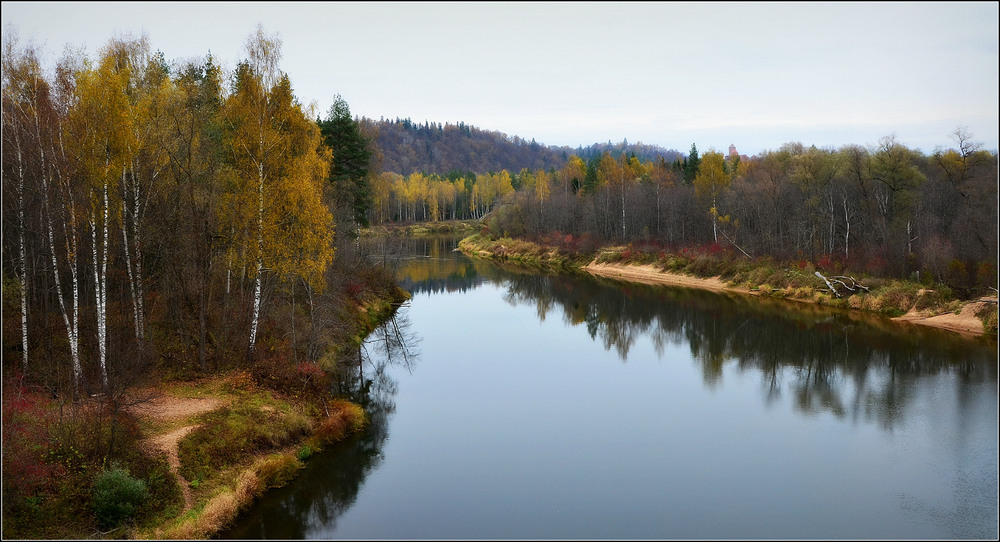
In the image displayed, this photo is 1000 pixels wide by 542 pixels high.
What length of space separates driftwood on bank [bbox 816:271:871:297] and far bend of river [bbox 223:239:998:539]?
15.1 feet

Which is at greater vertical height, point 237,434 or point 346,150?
point 346,150

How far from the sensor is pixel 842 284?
3675 centimetres

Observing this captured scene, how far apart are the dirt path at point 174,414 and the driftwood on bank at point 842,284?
109 feet

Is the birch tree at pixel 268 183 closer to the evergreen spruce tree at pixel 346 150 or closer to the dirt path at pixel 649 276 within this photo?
the evergreen spruce tree at pixel 346 150

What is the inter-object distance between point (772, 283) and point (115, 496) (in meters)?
38.5

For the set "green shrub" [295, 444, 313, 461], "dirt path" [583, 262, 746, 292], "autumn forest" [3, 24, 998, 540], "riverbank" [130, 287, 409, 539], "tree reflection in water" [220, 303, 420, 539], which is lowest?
"tree reflection in water" [220, 303, 420, 539]

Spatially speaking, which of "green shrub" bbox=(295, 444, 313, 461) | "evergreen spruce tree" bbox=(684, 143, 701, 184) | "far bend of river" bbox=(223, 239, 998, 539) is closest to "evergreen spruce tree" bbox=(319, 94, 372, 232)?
"far bend of river" bbox=(223, 239, 998, 539)

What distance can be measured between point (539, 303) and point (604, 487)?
2662cm

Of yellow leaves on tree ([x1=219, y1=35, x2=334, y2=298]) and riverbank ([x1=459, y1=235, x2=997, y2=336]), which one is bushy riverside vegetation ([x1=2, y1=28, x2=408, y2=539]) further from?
riverbank ([x1=459, y1=235, x2=997, y2=336])

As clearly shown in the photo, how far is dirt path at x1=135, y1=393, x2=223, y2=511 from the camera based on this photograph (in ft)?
43.4

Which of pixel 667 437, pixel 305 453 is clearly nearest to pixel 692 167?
pixel 667 437

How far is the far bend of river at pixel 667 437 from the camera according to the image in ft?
43.8

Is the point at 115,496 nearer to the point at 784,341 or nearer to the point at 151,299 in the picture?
the point at 151,299

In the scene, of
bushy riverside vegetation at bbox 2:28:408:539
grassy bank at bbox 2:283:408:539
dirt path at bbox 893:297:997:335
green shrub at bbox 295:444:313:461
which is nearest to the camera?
grassy bank at bbox 2:283:408:539
